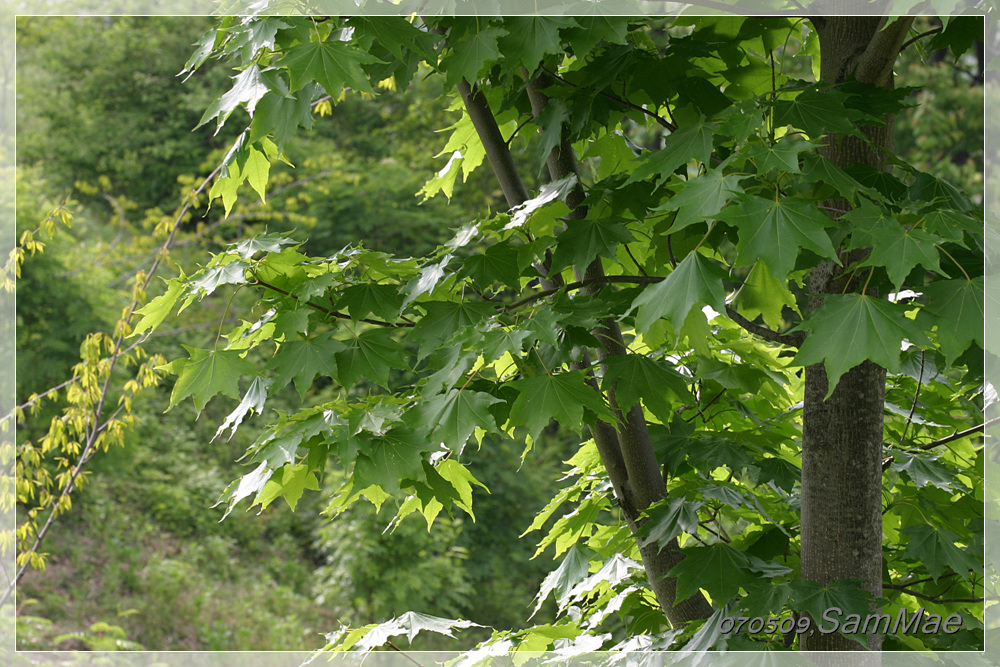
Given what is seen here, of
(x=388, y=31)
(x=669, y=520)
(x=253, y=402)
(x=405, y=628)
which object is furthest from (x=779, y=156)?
(x=405, y=628)

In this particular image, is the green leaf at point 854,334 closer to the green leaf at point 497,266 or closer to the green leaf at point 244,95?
the green leaf at point 497,266

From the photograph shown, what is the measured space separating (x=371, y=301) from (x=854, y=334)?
0.66 m

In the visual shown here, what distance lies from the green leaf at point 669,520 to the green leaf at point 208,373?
26.4 inches

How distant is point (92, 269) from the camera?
19.4 feet

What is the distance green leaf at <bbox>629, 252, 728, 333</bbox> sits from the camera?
91 cm

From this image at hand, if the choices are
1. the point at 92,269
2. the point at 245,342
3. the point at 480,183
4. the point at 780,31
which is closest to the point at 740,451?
the point at 780,31

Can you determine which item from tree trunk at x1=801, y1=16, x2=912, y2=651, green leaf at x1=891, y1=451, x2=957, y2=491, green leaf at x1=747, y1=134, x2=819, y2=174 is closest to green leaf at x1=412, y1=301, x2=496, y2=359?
green leaf at x1=747, y1=134, x2=819, y2=174

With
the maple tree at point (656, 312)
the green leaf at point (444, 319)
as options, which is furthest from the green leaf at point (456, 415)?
the green leaf at point (444, 319)

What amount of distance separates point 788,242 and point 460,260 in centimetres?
49

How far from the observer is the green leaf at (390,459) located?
1006 millimetres

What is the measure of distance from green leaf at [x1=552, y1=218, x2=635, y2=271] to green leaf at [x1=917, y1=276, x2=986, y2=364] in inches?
16.5

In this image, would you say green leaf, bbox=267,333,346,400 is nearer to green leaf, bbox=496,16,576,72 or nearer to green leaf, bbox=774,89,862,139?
green leaf, bbox=496,16,576,72

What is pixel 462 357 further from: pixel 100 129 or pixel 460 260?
pixel 100 129

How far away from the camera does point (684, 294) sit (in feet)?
3.03
